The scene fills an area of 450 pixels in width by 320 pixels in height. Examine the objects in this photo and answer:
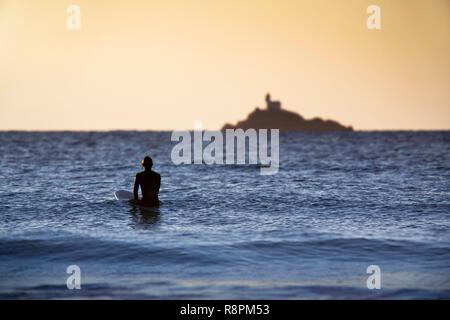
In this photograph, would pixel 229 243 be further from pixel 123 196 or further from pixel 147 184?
pixel 123 196

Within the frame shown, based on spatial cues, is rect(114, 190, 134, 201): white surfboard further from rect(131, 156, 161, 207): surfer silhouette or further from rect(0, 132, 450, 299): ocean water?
rect(131, 156, 161, 207): surfer silhouette

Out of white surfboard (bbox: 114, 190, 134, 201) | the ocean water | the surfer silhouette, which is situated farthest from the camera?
white surfboard (bbox: 114, 190, 134, 201)

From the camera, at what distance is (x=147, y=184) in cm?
1727

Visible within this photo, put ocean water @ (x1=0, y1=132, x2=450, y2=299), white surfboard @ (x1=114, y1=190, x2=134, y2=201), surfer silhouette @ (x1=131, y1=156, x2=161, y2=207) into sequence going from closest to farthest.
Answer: ocean water @ (x1=0, y1=132, x2=450, y2=299)
surfer silhouette @ (x1=131, y1=156, x2=161, y2=207)
white surfboard @ (x1=114, y1=190, x2=134, y2=201)

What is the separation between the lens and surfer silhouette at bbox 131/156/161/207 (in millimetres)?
16984

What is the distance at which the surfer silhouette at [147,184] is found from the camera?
669 inches

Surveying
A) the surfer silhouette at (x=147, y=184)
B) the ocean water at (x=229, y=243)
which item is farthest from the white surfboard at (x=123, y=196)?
the surfer silhouette at (x=147, y=184)

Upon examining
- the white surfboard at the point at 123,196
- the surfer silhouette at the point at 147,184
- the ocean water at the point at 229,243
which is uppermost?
the surfer silhouette at the point at 147,184

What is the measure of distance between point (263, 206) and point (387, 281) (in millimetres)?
9270

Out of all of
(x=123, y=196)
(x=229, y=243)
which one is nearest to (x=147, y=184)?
(x=123, y=196)

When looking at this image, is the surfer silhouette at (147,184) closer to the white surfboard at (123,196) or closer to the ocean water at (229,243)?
the ocean water at (229,243)

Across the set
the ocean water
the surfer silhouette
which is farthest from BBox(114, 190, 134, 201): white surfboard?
the surfer silhouette

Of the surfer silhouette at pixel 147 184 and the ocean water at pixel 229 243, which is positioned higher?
the surfer silhouette at pixel 147 184
